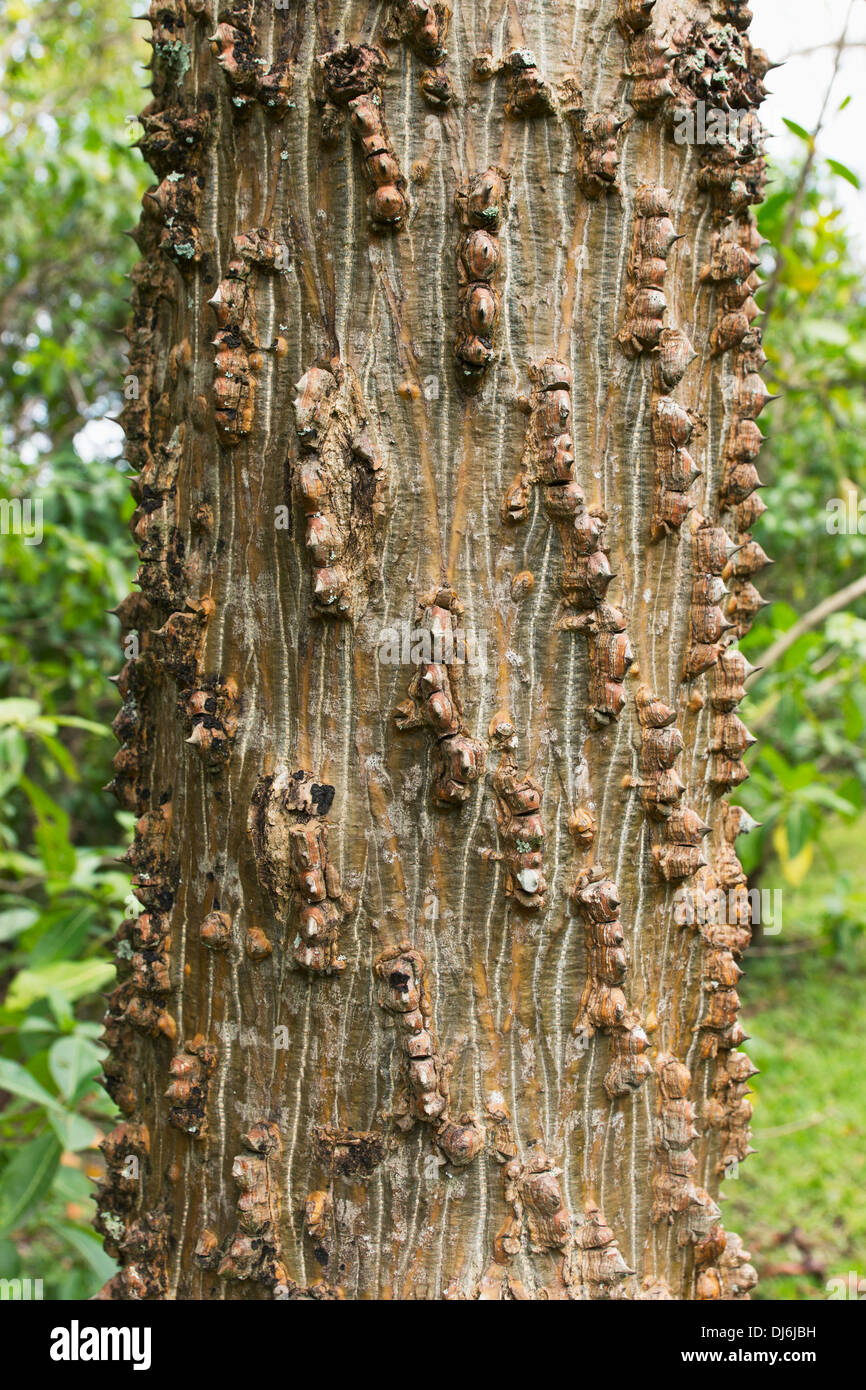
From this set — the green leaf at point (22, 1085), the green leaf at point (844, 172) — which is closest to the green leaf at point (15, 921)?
the green leaf at point (22, 1085)

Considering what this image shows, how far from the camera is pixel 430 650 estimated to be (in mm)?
1074

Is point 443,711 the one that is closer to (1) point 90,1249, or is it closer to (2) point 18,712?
(1) point 90,1249

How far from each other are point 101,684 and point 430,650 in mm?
3434

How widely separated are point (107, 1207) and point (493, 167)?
1.31 meters

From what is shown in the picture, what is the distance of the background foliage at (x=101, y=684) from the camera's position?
2.36 metres

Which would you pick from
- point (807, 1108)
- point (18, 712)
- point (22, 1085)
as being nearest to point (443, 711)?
point (22, 1085)

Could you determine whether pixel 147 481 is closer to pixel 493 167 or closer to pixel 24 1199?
pixel 493 167

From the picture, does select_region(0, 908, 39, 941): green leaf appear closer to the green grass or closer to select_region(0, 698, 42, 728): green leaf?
select_region(0, 698, 42, 728): green leaf

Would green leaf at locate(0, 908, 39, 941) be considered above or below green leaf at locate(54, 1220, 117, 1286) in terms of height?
above

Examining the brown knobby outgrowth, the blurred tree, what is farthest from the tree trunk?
the blurred tree

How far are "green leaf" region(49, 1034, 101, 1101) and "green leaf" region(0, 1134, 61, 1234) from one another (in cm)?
12

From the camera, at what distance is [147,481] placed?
4.04 feet

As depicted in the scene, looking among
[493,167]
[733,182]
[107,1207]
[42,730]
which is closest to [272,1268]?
[107,1207]

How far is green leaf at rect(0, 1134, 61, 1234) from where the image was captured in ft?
6.43
